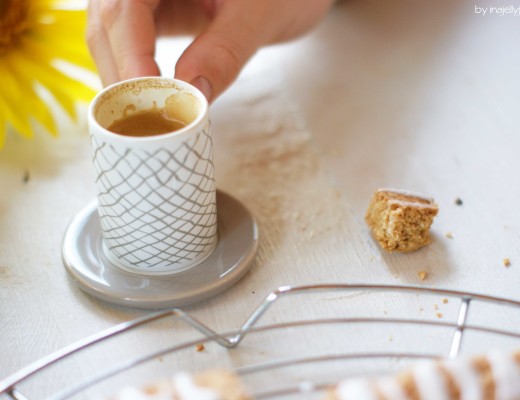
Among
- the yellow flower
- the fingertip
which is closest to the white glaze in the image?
the fingertip

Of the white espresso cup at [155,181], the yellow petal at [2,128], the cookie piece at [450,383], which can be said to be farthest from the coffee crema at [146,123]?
the cookie piece at [450,383]

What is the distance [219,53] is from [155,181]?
0.83ft

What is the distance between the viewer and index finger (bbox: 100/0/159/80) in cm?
94

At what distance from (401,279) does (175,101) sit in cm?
36

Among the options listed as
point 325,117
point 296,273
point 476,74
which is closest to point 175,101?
point 296,273

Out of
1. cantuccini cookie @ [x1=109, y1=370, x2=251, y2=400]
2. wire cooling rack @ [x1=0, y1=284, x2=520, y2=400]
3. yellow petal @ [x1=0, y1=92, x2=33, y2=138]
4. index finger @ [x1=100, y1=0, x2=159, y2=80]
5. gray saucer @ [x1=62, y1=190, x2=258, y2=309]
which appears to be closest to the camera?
cantuccini cookie @ [x1=109, y1=370, x2=251, y2=400]

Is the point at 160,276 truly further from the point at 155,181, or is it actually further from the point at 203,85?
the point at 203,85

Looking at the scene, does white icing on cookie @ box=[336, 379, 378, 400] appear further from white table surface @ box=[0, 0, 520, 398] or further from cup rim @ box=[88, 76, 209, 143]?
cup rim @ box=[88, 76, 209, 143]

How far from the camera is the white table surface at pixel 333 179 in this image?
84 centimetres

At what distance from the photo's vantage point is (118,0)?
0.97 m

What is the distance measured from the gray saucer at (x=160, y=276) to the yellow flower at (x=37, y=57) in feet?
0.75

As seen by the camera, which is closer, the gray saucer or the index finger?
the gray saucer

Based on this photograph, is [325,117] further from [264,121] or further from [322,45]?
[322,45]

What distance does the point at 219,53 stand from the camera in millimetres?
945
